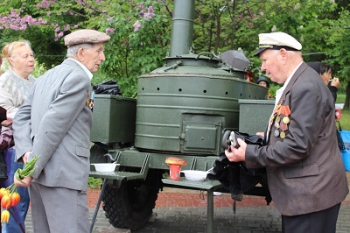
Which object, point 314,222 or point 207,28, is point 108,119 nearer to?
point 314,222

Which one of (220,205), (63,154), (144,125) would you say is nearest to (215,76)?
(144,125)

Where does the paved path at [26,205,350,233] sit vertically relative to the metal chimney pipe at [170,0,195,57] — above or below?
below

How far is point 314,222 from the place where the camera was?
3.08 metres

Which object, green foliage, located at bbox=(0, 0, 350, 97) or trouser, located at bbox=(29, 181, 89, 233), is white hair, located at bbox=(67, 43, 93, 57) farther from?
green foliage, located at bbox=(0, 0, 350, 97)

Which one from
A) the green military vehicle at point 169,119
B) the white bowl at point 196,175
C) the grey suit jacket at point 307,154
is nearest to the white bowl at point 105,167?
the green military vehicle at point 169,119

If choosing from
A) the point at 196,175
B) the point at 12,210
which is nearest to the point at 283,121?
the point at 196,175

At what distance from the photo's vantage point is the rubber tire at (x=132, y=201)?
5961 mm

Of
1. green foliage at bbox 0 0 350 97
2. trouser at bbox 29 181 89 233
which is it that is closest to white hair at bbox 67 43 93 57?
trouser at bbox 29 181 89 233

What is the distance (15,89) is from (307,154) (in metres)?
2.99

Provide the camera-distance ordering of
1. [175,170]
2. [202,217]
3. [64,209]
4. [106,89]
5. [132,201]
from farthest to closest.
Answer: [202,217] < [132,201] < [106,89] < [175,170] < [64,209]

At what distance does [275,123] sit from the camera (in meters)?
3.18

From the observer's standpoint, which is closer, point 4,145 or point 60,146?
point 60,146

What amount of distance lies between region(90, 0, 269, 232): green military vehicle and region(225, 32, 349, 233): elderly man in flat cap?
182cm

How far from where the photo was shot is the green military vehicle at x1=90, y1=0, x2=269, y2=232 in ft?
17.1
